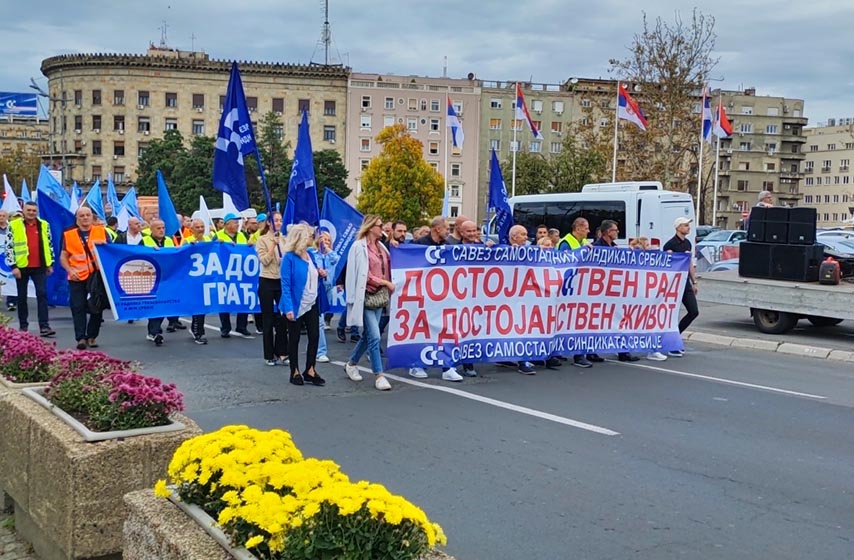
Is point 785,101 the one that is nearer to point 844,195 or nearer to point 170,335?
point 844,195

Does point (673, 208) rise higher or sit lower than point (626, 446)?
higher

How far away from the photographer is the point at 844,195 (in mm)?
121688

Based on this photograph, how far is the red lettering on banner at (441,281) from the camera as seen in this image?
370 inches

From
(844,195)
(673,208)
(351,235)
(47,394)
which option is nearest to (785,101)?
(844,195)

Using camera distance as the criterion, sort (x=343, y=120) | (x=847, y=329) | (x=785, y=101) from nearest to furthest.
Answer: (x=847, y=329) < (x=343, y=120) < (x=785, y=101)

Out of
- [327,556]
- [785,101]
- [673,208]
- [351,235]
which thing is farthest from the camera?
[785,101]

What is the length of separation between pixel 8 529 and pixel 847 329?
14911 mm

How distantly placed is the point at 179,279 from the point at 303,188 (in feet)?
9.54

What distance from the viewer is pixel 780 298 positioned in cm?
1422

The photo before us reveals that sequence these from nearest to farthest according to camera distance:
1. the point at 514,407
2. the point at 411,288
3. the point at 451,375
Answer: the point at 514,407
the point at 411,288
the point at 451,375

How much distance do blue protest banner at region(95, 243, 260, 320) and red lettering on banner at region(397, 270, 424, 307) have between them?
4576 mm

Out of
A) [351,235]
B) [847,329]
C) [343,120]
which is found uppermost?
[343,120]

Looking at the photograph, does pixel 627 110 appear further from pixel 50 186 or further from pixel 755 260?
pixel 50 186

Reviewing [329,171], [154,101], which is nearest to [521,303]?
[329,171]
